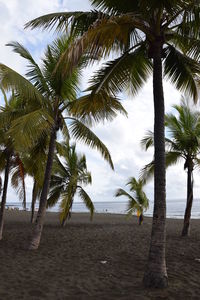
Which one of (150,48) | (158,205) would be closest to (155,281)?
(158,205)

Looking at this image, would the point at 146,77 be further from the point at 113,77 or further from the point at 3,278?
the point at 3,278

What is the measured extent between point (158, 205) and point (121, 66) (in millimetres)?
3595

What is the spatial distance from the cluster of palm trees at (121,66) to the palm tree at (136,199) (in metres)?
11.3

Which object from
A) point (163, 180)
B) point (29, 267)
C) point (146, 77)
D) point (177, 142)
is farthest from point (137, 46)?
point (177, 142)

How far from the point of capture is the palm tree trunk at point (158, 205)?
5.48m

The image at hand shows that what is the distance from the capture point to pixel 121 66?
7086 millimetres

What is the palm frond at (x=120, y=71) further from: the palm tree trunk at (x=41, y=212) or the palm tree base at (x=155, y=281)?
the palm tree base at (x=155, y=281)

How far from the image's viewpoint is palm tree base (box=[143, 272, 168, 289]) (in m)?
5.41

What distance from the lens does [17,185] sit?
44.8ft

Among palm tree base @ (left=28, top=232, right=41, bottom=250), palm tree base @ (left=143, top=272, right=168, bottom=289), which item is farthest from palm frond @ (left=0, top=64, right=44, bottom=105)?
palm tree base @ (left=143, top=272, right=168, bottom=289)

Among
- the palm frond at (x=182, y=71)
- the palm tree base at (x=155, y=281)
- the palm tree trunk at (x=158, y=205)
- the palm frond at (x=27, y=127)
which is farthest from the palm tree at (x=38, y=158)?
the palm tree base at (x=155, y=281)

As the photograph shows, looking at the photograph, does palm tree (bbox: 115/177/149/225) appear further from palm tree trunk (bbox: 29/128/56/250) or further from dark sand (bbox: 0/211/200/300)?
palm tree trunk (bbox: 29/128/56/250)

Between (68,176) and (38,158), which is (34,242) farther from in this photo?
(68,176)

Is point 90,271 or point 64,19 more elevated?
point 64,19
